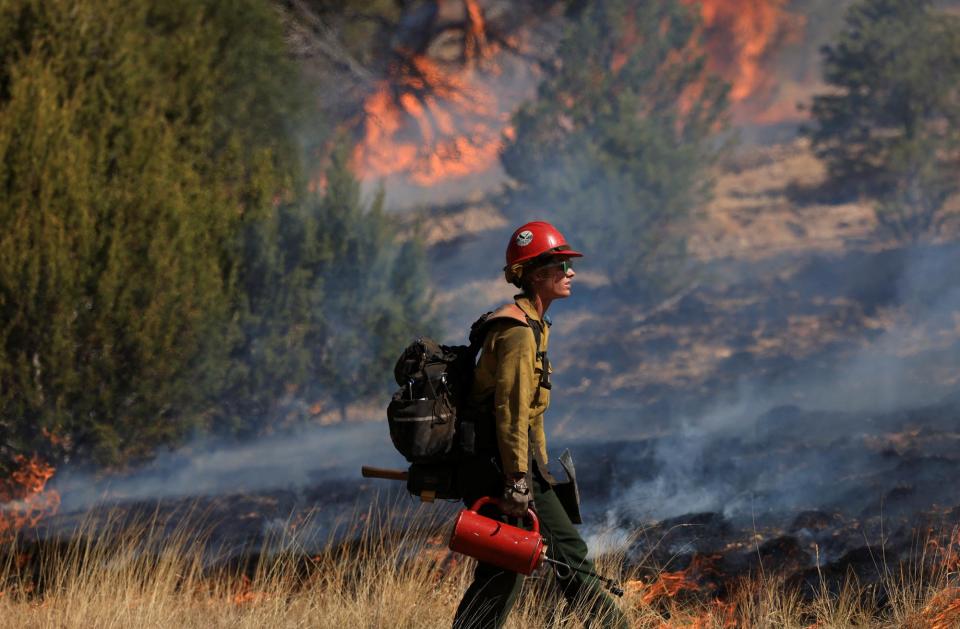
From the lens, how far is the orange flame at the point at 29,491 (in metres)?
10.9

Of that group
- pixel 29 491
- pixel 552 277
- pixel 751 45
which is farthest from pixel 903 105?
pixel 552 277

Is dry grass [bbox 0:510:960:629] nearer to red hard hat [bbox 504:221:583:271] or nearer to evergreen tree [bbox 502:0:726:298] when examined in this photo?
red hard hat [bbox 504:221:583:271]

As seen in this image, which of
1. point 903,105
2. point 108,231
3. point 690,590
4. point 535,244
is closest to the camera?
point 535,244

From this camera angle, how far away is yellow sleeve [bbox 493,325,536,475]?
4.00 m

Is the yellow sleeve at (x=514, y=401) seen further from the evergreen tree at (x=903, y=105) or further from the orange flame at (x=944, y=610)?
the evergreen tree at (x=903, y=105)

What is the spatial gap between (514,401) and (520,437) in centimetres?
13

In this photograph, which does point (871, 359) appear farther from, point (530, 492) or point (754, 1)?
point (754, 1)

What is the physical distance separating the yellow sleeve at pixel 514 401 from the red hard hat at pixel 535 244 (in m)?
0.40

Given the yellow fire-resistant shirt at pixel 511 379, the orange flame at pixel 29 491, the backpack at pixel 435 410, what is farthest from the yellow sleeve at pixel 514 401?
the orange flame at pixel 29 491

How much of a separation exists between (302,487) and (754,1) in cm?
2789

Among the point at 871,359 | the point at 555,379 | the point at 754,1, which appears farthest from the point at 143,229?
the point at 754,1

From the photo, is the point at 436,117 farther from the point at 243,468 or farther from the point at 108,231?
the point at 108,231

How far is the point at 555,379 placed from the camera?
2108 cm

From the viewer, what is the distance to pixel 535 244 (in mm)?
4285
